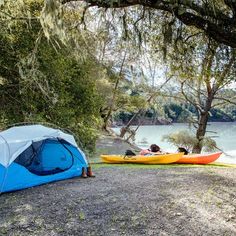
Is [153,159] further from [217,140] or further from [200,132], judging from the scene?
[217,140]

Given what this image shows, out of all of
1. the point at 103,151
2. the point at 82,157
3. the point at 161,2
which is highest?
the point at 161,2

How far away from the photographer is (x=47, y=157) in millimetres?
9711

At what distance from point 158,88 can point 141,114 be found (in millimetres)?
4291

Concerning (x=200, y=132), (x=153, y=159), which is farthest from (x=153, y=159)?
(x=200, y=132)

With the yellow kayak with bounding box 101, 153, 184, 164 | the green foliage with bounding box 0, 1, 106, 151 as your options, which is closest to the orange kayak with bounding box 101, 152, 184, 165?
the yellow kayak with bounding box 101, 153, 184, 164

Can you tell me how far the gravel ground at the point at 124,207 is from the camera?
5.75 meters

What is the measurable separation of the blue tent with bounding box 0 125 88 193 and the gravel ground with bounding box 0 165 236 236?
292 mm

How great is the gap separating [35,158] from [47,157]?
468 millimetres

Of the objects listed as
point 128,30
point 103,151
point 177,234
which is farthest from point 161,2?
point 103,151

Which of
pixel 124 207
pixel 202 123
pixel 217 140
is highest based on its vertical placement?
pixel 202 123

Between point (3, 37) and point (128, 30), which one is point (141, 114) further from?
point (128, 30)

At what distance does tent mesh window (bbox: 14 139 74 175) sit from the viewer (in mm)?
8992

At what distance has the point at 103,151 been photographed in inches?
851

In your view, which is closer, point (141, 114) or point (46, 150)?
point (46, 150)
